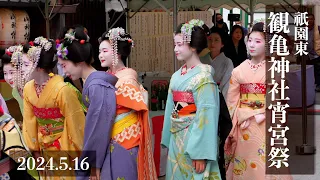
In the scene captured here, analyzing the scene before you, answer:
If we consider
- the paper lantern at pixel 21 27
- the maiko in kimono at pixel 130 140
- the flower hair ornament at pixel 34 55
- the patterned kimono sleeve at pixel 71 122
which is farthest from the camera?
the paper lantern at pixel 21 27

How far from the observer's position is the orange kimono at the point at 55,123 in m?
4.57

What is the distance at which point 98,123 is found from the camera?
13.9ft

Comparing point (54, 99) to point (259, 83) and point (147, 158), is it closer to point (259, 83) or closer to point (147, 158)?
point (147, 158)

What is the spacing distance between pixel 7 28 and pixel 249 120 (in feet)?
9.85

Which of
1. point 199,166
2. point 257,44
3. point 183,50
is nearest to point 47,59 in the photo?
point 183,50

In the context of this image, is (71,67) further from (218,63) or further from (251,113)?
(218,63)

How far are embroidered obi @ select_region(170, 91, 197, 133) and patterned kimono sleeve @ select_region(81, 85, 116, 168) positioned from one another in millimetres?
674

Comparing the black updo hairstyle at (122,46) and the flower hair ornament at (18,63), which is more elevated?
the black updo hairstyle at (122,46)

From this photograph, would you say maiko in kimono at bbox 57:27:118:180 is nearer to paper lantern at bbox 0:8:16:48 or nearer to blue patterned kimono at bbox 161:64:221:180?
blue patterned kimono at bbox 161:64:221:180

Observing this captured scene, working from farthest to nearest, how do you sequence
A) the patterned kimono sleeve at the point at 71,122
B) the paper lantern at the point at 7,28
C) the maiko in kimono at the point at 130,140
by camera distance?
the paper lantern at the point at 7,28, the patterned kimono sleeve at the point at 71,122, the maiko in kimono at the point at 130,140

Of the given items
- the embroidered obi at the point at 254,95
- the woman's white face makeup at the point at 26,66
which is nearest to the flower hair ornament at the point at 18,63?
the woman's white face makeup at the point at 26,66

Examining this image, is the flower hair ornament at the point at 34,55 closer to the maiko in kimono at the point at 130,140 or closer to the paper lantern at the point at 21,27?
the maiko in kimono at the point at 130,140

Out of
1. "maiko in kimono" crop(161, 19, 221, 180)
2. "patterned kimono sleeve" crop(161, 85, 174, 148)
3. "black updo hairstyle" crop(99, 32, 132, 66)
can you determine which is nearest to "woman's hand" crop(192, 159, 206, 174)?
"maiko in kimono" crop(161, 19, 221, 180)

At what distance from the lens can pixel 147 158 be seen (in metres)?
4.50
